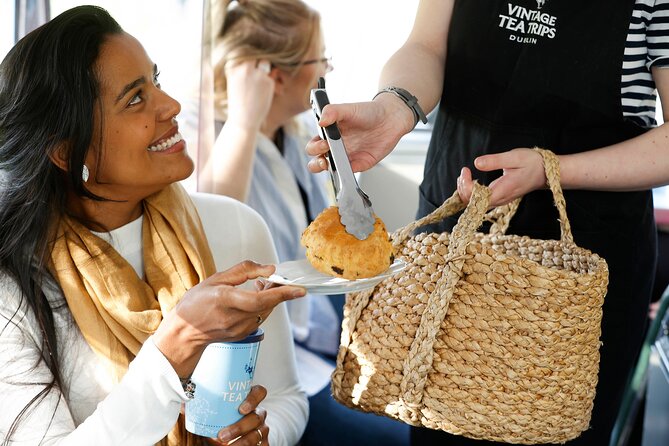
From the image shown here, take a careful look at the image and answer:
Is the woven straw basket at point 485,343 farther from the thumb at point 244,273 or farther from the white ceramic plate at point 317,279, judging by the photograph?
the thumb at point 244,273

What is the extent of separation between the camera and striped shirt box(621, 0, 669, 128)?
4.38 ft

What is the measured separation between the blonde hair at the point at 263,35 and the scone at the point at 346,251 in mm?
1523

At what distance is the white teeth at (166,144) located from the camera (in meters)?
1.46

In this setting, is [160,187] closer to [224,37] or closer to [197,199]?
[197,199]

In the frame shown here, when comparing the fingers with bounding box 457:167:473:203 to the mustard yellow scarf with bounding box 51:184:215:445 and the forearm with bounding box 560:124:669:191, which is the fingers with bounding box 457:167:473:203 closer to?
the forearm with bounding box 560:124:669:191

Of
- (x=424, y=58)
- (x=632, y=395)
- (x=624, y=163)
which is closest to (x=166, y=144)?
(x=424, y=58)

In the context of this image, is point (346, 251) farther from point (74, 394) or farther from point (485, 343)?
point (74, 394)

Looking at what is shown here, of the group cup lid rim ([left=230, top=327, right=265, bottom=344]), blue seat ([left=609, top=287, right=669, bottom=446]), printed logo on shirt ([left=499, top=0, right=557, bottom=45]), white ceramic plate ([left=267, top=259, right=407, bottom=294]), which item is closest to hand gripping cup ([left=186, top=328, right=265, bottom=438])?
cup lid rim ([left=230, top=327, right=265, bottom=344])

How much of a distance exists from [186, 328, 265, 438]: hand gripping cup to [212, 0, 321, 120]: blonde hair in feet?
4.99

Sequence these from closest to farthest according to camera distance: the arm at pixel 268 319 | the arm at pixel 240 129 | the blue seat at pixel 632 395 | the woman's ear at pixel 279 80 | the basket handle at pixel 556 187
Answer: the basket handle at pixel 556 187 < the arm at pixel 268 319 < the blue seat at pixel 632 395 < the arm at pixel 240 129 < the woman's ear at pixel 279 80

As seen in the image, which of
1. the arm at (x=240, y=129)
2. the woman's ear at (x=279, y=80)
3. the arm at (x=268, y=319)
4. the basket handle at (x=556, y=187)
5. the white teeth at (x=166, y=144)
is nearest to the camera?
the basket handle at (x=556, y=187)

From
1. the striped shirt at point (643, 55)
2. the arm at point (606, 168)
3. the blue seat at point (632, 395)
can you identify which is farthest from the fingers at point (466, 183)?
the blue seat at point (632, 395)

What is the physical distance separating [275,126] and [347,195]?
169cm

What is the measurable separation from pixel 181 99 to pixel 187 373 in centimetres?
108
